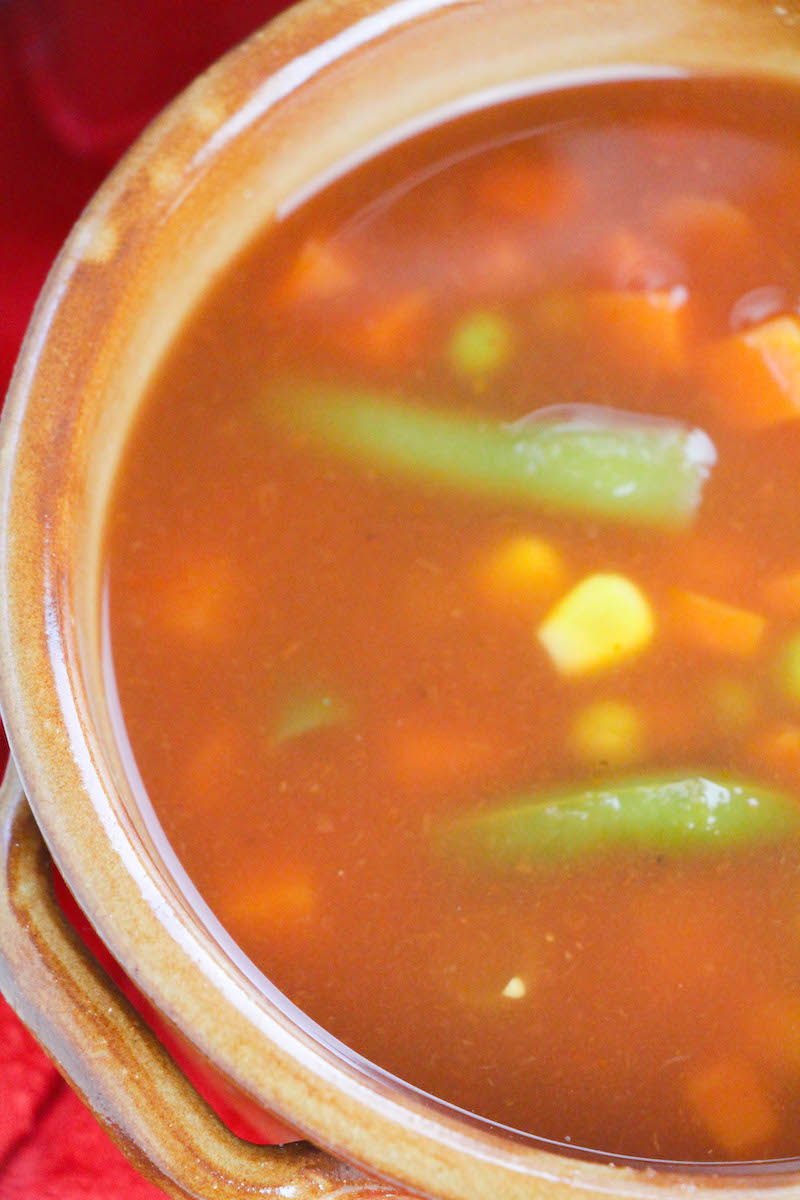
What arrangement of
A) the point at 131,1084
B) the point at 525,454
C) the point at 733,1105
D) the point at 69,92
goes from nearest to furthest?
1. the point at 131,1084
2. the point at 733,1105
3. the point at 525,454
4. the point at 69,92

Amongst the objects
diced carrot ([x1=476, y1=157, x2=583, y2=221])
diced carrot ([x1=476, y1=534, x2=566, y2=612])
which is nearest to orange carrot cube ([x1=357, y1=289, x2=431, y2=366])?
diced carrot ([x1=476, y1=157, x2=583, y2=221])

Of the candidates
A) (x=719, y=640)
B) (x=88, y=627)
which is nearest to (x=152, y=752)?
(x=88, y=627)

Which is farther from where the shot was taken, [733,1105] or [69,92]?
[69,92]

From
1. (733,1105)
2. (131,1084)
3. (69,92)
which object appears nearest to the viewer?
(131,1084)

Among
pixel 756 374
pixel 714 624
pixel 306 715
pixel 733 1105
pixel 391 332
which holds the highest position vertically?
pixel 391 332

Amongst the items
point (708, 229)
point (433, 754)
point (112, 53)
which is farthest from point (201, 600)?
point (112, 53)

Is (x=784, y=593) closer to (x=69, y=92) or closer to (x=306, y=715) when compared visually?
(x=306, y=715)

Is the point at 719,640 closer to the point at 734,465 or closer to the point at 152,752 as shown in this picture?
the point at 734,465
